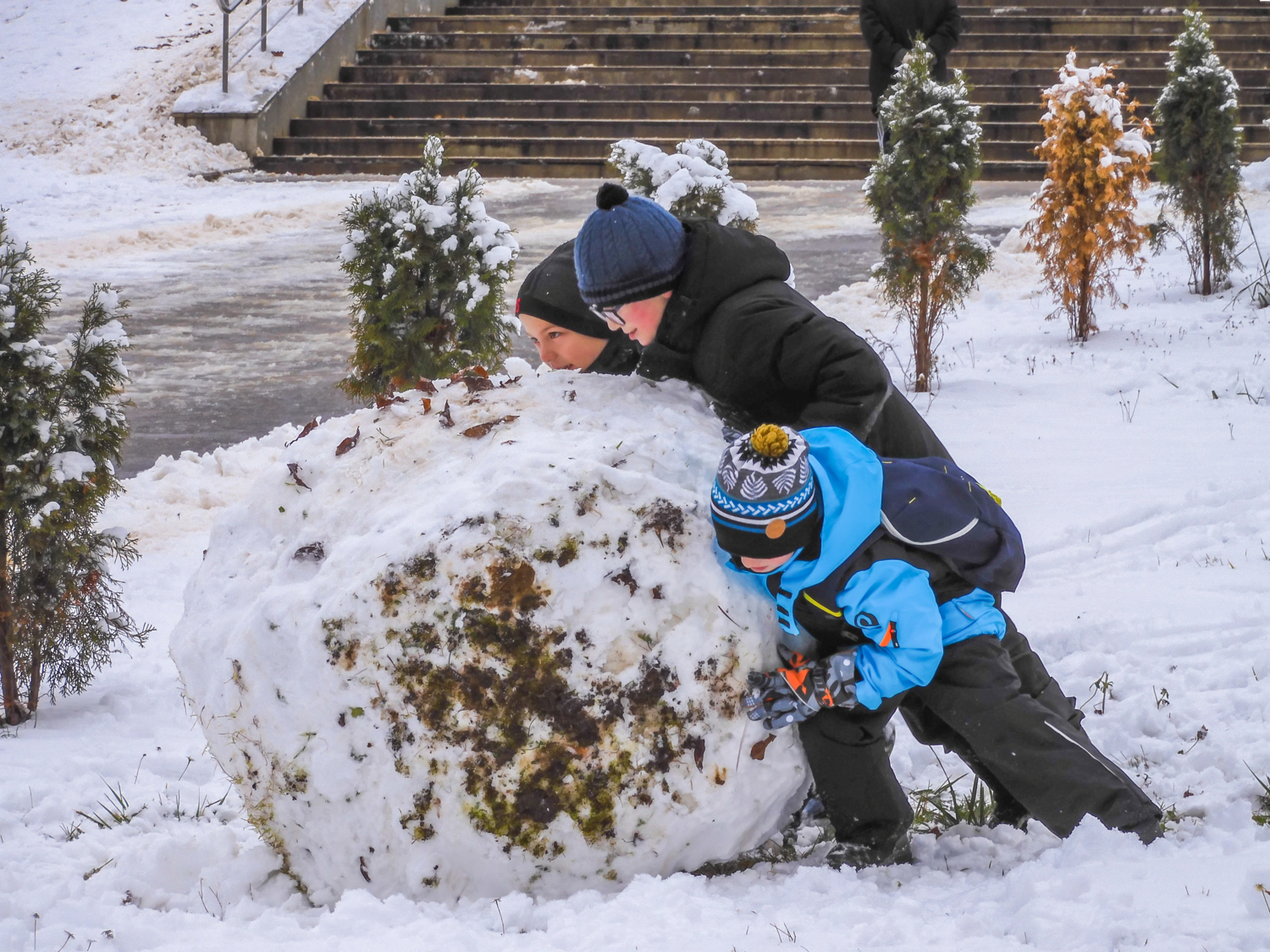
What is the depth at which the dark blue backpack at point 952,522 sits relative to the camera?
8.63 ft

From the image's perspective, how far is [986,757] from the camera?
8.87ft

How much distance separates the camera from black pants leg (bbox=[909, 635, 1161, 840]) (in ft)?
8.57

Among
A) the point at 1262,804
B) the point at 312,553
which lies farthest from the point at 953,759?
the point at 312,553

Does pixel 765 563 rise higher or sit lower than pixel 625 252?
lower

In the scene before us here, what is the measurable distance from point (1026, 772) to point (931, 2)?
31.9ft

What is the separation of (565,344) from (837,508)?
125 centimetres

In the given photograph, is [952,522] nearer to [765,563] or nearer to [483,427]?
[765,563]

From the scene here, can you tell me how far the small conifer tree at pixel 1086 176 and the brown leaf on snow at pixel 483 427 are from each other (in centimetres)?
628

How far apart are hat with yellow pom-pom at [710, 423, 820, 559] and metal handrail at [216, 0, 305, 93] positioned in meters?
16.3

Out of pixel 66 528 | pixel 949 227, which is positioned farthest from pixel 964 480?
pixel 949 227

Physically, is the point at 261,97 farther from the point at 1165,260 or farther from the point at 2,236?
the point at 2,236

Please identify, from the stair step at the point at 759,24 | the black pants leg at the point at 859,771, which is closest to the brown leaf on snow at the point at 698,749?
the black pants leg at the point at 859,771

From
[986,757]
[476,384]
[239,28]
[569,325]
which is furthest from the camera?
[239,28]

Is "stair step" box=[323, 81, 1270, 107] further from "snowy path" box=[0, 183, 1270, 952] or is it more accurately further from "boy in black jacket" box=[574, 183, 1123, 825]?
"boy in black jacket" box=[574, 183, 1123, 825]
